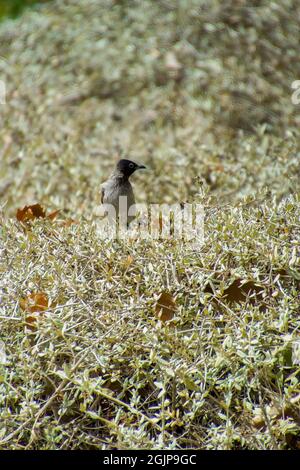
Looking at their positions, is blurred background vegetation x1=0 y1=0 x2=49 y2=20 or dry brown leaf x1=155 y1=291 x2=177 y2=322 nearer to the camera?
dry brown leaf x1=155 y1=291 x2=177 y2=322

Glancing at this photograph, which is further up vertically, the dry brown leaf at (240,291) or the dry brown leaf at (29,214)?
the dry brown leaf at (240,291)

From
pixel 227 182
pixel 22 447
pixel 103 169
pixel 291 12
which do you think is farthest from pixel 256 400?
pixel 291 12

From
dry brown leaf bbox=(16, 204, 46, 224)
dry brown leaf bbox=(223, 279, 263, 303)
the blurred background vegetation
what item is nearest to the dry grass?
dry brown leaf bbox=(223, 279, 263, 303)

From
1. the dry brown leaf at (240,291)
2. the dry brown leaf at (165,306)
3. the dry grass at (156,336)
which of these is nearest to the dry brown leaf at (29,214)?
the dry grass at (156,336)

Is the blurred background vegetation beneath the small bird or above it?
beneath

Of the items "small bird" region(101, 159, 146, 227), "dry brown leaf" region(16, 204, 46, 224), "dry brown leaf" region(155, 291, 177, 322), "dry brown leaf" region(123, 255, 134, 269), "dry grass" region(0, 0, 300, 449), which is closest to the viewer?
"dry grass" region(0, 0, 300, 449)

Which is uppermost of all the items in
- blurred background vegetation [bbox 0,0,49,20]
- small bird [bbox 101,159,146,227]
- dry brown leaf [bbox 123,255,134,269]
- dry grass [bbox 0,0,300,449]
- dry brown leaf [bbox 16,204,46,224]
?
dry brown leaf [bbox 123,255,134,269]

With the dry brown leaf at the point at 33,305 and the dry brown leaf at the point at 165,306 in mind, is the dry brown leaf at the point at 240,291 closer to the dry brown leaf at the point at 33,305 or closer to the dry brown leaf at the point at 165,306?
the dry brown leaf at the point at 165,306

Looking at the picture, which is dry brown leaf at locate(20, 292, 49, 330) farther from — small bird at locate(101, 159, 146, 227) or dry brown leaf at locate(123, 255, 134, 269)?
small bird at locate(101, 159, 146, 227)
